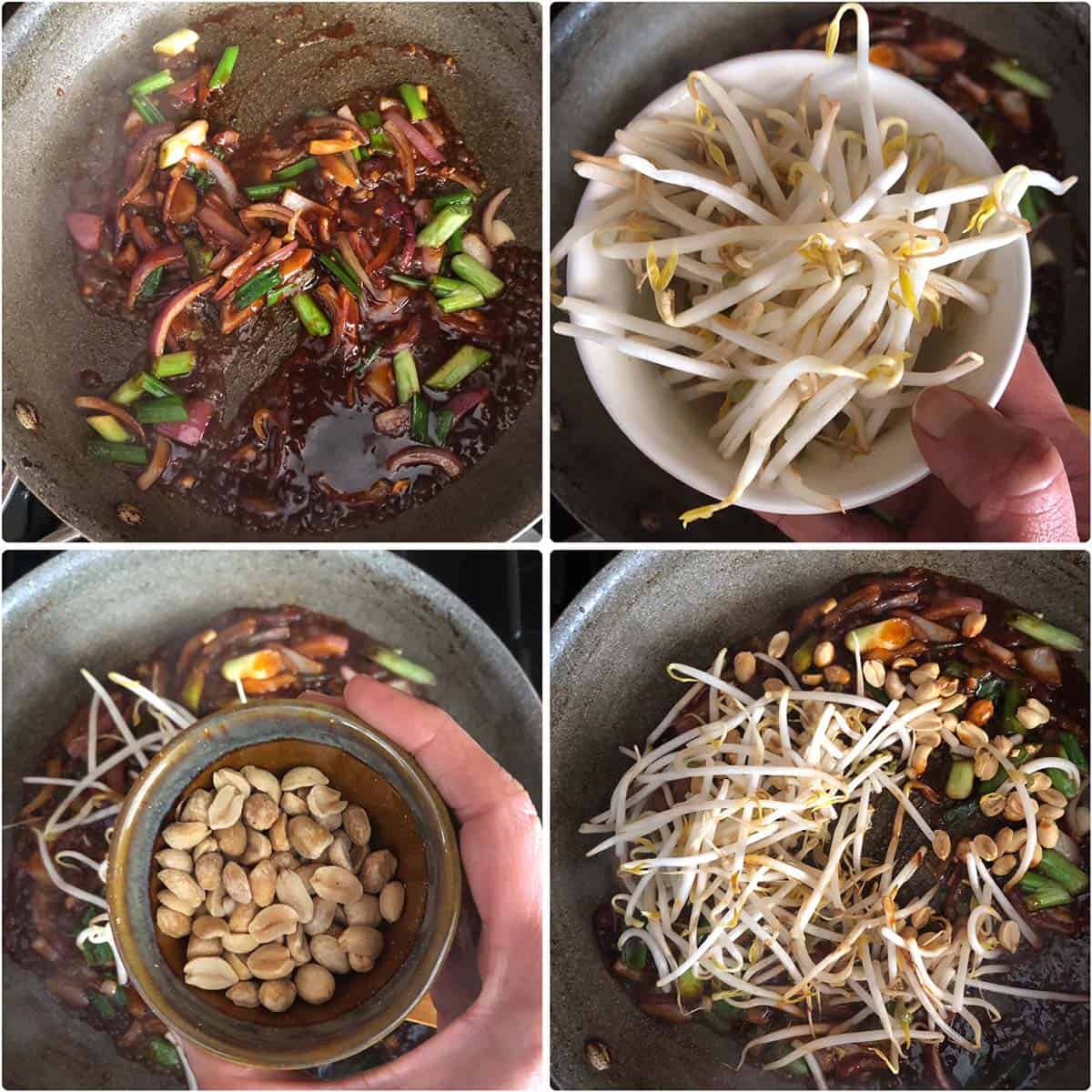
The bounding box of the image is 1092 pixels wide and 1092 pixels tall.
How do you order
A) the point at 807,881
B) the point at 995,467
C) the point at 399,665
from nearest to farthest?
the point at 995,467 < the point at 807,881 < the point at 399,665

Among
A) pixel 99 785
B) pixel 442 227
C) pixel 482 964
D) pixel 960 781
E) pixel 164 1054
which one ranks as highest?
pixel 442 227

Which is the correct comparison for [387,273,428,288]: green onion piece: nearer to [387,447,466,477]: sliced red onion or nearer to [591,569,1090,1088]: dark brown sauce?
[387,447,466,477]: sliced red onion

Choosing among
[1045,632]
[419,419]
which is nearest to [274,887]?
[419,419]

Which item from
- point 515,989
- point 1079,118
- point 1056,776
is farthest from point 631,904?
point 1079,118

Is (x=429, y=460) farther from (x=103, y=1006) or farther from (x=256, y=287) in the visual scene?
(x=103, y=1006)

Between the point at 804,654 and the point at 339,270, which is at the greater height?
the point at 339,270

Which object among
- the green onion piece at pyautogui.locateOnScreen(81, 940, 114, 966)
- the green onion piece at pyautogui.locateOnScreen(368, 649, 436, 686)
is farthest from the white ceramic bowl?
the green onion piece at pyautogui.locateOnScreen(81, 940, 114, 966)
